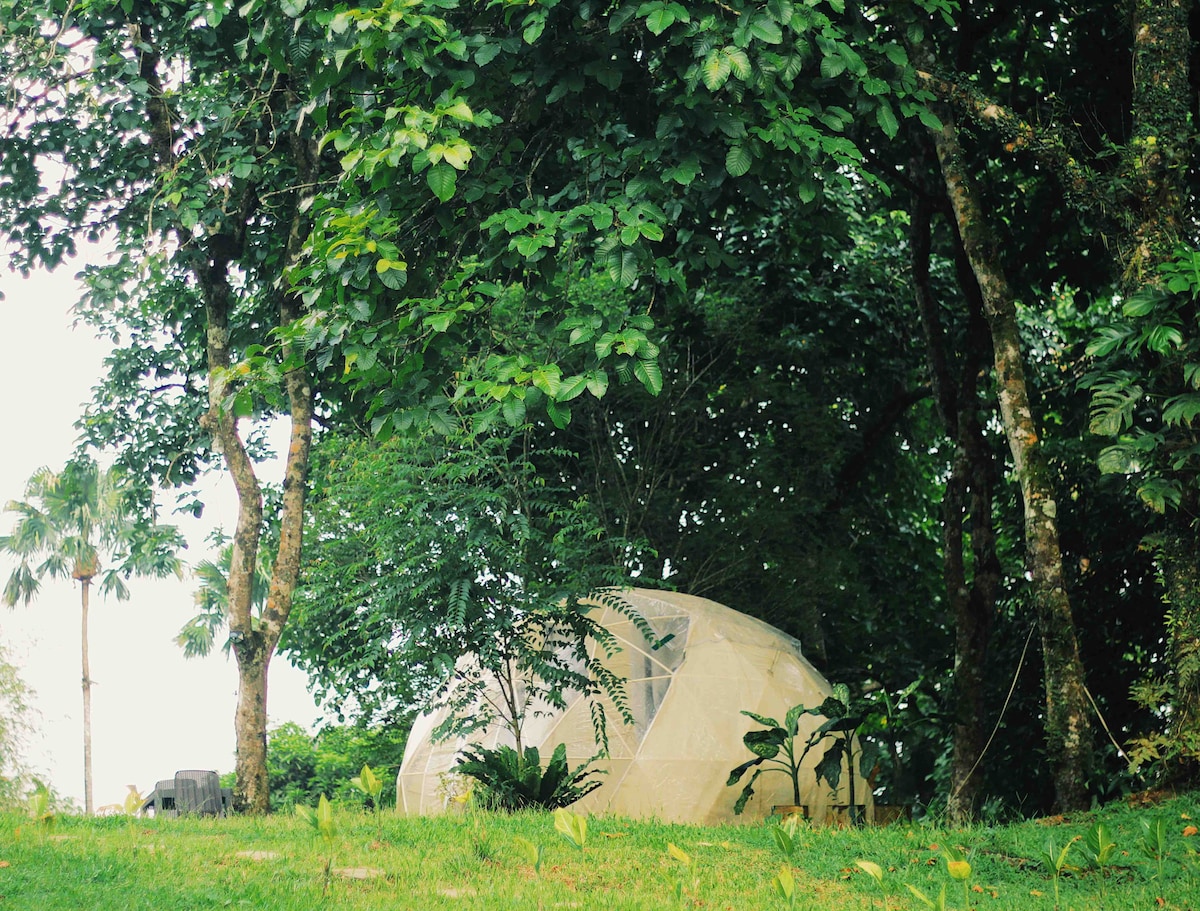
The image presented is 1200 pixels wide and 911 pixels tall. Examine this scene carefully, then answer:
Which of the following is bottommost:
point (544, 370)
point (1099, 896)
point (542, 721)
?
point (1099, 896)

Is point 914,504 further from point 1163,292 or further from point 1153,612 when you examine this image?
point 1163,292

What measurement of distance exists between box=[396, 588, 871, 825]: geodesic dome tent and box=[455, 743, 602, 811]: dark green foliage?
2.44 ft

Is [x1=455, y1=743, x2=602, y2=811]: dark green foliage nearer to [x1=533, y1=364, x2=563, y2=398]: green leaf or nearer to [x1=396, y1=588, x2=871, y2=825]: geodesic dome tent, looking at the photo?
[x1=396, y1=588, x2=871, y2=825]: geodesic dome tent

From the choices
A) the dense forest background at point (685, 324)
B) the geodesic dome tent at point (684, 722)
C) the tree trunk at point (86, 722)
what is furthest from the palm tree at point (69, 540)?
the geodesic dome tent at point (684, 722)

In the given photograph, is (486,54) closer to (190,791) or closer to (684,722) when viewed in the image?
(684,722)

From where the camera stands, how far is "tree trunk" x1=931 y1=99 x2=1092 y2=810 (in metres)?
8.80

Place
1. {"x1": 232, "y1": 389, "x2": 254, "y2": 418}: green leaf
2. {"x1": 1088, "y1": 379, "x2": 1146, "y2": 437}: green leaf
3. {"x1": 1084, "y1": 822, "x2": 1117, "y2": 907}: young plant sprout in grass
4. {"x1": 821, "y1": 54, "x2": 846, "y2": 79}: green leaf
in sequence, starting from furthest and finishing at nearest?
{"x1": 1088, "y1": 379, "x2": 1146, "y2": 437}: green leaf < {"x1": 232, "y1": 389, "x2": 254, "y2": 418}: green leaf < {"x1": 821, "y1": 54, "x2": 846, "y2": 79}: green leaf < {"x1": 1084, "y1": 822, "x2": 1117, "y2": 907}: young plant sprout in grass

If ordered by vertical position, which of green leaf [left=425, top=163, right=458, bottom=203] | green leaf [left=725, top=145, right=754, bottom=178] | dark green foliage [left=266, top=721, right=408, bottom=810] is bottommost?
dark green foliage [left=266, top=721, right=408, bottom=810]

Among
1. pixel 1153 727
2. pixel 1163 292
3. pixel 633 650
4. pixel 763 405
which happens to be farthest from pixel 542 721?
pixel 1163 292

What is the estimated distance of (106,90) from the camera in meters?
11.9

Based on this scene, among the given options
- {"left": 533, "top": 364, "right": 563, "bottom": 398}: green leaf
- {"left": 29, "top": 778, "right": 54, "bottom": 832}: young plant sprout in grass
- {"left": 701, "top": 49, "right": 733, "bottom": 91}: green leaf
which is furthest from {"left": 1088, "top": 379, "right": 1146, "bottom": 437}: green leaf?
{"left": 29, "top": 778, "right": 54, "bottom": 832}: young plant sprout in grass

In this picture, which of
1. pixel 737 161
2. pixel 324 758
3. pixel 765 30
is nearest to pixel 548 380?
pixel 737 161

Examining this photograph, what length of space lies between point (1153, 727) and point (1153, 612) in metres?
1.21

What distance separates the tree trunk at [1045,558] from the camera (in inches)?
347
